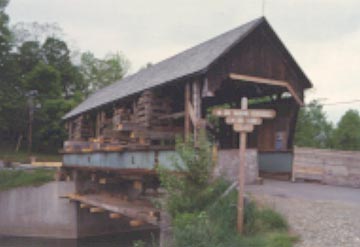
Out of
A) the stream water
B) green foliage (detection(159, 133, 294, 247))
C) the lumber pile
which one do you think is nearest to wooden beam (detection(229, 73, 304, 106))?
the lumber pile

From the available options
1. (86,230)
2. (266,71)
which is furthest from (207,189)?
(86,230)

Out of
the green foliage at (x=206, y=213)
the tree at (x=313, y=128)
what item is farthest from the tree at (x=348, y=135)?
the green foliage at (x=206, y=213)

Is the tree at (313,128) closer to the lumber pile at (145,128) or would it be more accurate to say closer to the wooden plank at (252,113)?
the lumber pile at (145,128)

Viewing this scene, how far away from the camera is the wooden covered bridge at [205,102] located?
11.8 m

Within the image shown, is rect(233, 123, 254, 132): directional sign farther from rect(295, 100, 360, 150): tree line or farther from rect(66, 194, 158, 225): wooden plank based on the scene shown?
rect(295, 100, 360, 150): tree line

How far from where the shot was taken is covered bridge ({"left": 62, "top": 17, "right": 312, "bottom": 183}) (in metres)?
11.8

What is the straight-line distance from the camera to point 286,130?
15.7 m

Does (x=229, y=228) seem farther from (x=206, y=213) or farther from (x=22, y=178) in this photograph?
(x=22, y=178)

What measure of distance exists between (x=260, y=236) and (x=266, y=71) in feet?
26.8

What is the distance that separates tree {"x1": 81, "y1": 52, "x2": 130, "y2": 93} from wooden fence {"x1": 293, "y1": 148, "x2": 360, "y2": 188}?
43413mm

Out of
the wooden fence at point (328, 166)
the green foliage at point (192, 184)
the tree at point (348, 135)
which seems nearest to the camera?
the green foliage at point (192, 184)

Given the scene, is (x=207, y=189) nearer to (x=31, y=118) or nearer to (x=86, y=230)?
(x=86, y=230)

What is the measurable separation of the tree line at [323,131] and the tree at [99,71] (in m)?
30.3

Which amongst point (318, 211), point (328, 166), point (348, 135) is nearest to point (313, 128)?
point (348, 135)
